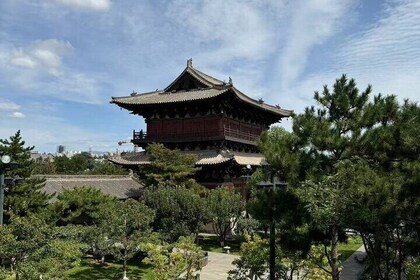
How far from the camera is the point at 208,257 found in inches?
790

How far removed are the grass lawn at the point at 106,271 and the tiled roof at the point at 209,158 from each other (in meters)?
9.22

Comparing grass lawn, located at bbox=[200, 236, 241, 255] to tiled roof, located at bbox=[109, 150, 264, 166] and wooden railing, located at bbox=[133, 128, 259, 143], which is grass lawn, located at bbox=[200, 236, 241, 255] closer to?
tiled roof, located at bbox=[109, 150, 264, 166]

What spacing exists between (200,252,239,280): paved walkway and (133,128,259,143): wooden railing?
30.1ft

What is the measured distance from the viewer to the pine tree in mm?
16156

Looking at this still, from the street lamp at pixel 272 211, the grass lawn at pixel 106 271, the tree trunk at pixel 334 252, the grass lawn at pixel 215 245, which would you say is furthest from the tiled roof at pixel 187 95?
the tree trunk at pixel 334 252

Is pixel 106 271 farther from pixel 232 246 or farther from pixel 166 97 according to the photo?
pixel 166 97

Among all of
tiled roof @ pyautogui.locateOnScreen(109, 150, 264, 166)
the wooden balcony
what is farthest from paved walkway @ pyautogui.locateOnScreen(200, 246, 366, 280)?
the wooden balcony

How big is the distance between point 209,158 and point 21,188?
12759mm

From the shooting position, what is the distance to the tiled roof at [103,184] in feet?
83.3

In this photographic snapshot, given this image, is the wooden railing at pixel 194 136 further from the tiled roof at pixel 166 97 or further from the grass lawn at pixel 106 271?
the grass lawn at pixel 106 271

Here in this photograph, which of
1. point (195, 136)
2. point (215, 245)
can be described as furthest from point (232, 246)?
point (195, 136)

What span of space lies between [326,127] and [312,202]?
2.20 meters

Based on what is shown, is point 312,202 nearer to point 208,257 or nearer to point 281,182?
point 281,182

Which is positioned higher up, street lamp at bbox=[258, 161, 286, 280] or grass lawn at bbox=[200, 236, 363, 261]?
street lamp at bbox=[258, 161, 286, 280]
